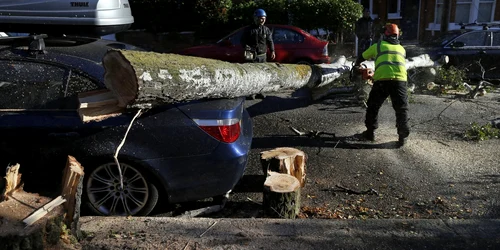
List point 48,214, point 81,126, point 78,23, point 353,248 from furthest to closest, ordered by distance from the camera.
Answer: point 78,23 < point 81,126 < point 353,248 < point 48,214

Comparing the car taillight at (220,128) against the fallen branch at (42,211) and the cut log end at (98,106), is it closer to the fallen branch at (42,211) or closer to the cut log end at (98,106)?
the cut log end at (98,106)

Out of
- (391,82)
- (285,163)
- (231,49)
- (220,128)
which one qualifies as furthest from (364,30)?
(220,128)

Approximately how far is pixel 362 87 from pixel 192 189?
5246mm

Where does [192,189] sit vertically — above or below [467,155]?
above

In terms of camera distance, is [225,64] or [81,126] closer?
[81,126]

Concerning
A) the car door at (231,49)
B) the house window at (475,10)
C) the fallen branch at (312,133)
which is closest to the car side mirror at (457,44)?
the car door at (231,49)

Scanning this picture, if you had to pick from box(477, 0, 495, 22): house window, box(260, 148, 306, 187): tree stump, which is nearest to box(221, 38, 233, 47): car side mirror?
box(260, 148, 306, 187): tree stump

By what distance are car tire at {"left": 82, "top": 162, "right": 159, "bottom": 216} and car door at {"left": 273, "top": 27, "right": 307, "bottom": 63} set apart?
8123 mm

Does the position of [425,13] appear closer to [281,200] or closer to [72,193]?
[281,200]

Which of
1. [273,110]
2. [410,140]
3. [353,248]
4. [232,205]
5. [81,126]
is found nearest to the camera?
[353,248]

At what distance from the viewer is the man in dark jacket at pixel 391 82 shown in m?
6.42

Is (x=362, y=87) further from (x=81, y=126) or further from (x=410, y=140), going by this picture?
(x=81, y=126)

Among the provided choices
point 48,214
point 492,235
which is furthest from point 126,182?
point 492,235

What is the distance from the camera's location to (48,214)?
3336 mm
